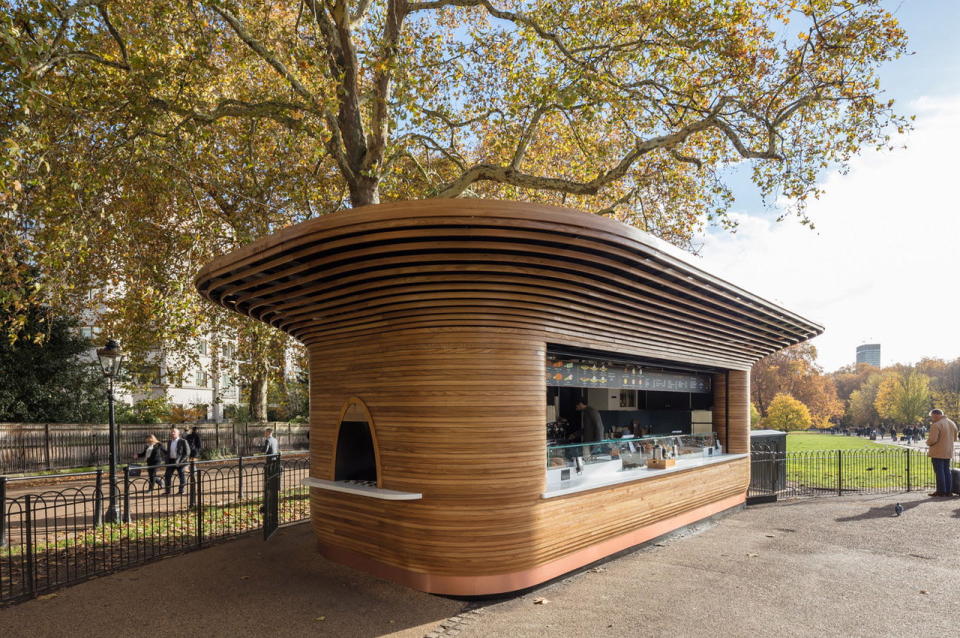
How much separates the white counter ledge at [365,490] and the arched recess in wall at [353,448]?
11.9 inches

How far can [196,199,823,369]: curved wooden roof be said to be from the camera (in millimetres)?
5352

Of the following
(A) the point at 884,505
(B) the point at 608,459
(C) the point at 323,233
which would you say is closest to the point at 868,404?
(A) the point at 884,505

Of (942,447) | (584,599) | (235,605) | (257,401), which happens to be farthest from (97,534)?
(942,447)

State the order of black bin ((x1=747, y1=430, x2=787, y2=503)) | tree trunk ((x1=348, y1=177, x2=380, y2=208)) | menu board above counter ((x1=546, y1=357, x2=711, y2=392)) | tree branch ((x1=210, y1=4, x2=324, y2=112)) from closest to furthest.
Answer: menu board above counter ((x1=546, y1=357, x2=711, y2=392)), tree branch ((x1=210, y1=4, x2=324, y2=112)), tree trunk ((x1=348, y1=177, x2=380, y2=208)), black bin ((x1=747, y1=430, x2=787, y2=503))

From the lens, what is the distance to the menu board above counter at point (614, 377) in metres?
8.69

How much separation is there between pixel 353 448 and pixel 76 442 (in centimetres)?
1721

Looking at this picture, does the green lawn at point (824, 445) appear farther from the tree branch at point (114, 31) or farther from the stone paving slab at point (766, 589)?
the tree branch at point (114, 31)

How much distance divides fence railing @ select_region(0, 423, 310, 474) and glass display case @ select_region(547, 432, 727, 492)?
61.0ft

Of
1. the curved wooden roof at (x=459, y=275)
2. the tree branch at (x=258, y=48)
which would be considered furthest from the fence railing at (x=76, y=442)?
the curved wooden roof at (x=459, y=275)

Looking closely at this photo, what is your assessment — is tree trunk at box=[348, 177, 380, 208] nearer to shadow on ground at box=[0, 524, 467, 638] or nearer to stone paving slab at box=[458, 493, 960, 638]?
shadow on ground at box=[0, 524, 467, 638]

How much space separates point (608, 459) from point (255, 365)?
16.1m

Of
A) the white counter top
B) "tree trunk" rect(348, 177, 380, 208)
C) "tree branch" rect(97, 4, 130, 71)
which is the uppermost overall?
"tree branch" rect(97, 4, 130, 71)

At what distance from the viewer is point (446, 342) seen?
6336 millimetres

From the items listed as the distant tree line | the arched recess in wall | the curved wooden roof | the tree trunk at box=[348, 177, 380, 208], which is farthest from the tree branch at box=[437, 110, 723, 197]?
the distant tree line
